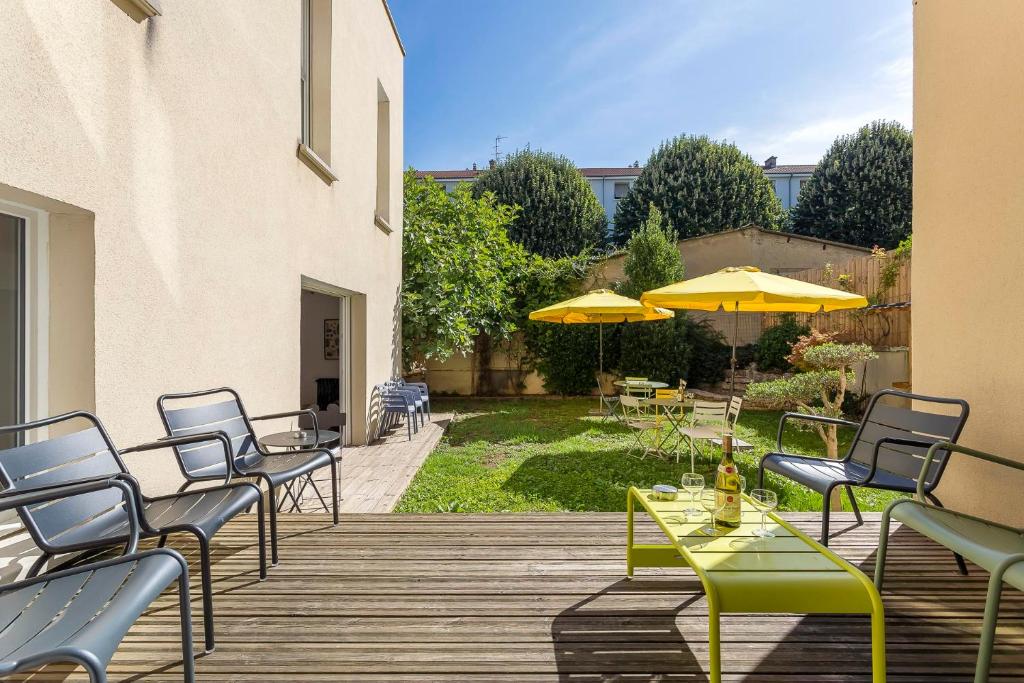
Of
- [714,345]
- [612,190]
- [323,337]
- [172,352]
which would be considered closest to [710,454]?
[714,345]

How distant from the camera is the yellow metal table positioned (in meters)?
1.51

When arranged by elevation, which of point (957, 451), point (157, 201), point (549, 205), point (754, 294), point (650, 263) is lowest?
point (957, 451)

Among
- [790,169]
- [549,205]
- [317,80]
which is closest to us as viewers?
[317,80]

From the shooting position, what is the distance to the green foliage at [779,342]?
34.7ft

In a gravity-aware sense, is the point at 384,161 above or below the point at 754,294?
above

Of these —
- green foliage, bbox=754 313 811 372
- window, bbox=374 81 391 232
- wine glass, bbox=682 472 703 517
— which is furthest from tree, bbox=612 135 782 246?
wine glass, bbox=682 472 703 517

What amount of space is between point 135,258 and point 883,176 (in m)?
21.7

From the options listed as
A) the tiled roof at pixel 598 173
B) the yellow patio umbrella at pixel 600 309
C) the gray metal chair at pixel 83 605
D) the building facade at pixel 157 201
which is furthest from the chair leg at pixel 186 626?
the tiled roof at pixel 598 173

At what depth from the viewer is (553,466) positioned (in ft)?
19.9

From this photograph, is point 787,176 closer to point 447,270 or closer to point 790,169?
point 790,169

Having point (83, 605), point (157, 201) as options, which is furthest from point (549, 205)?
point (83, 605)

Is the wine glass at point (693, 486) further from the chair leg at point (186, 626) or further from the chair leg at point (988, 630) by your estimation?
the chair leg at point (186, 626)

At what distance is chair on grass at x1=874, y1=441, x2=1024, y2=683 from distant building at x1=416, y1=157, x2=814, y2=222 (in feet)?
96.9

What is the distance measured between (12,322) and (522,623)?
279 cm
